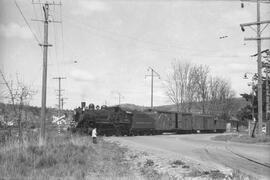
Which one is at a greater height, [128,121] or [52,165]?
[128,121]

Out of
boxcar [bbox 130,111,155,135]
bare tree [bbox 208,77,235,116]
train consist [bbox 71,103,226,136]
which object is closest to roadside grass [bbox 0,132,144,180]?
train consist [bbox 71,103,226,136]

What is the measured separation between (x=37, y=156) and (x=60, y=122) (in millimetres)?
20083

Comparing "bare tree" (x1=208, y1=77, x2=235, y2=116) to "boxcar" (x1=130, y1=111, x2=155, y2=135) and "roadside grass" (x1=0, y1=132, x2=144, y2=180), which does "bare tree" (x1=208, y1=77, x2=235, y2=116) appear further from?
"roadside grass" (x1=0, y1=132, x2=144, y2=180)

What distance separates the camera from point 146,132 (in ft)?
143

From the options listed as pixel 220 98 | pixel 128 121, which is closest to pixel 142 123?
pixel 128 121

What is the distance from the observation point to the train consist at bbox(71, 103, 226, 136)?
36.4m

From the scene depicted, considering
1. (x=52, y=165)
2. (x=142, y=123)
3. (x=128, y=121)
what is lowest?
(x=52, y=165)

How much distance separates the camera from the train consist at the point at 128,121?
3637 centimetres

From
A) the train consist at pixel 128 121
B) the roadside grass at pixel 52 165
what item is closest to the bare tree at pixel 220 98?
the train consist at pixel 128 121

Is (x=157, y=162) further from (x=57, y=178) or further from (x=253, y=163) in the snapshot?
(x=57, y=178)

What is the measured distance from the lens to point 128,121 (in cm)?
3922

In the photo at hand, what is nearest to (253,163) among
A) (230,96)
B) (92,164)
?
(92,164)

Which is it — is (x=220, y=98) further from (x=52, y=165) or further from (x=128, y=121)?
(x=52, y=165)

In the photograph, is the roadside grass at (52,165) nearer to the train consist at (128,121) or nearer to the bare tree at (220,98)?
the train consist at (128,121)
